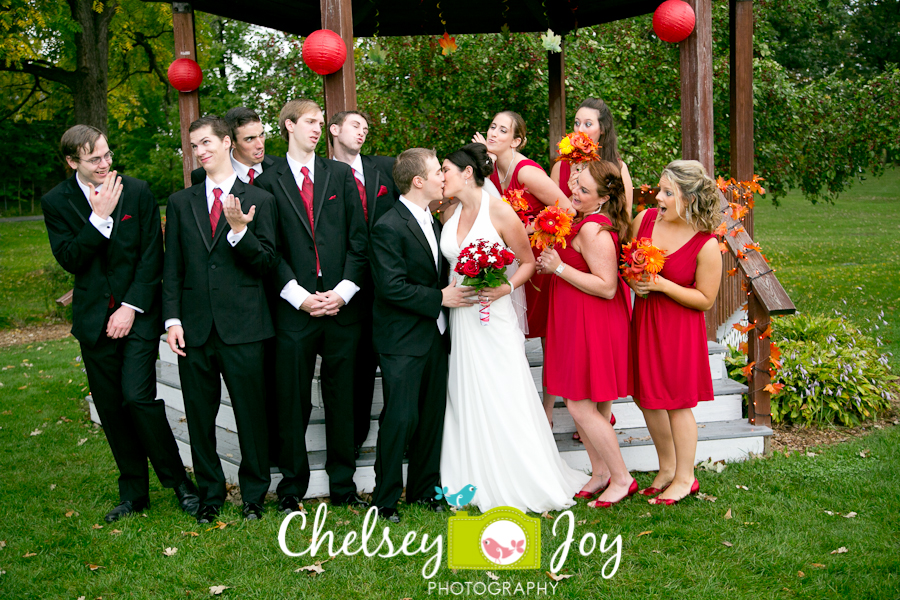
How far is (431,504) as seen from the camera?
4410 mm

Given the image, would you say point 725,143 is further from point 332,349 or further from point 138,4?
point 138,4

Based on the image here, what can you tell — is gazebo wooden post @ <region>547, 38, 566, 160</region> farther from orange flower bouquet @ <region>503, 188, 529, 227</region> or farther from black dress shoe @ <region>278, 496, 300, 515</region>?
black dress shoe @ <region>278, 496, 300, 515</region>

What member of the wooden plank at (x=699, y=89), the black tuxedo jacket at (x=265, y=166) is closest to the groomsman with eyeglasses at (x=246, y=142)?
the black tuxedo jacket at (x=265, y=166)

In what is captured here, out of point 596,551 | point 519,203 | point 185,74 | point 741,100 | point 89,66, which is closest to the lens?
point 596,551

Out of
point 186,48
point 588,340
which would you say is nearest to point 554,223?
point 588,340

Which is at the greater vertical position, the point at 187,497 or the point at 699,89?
the point at 699,89

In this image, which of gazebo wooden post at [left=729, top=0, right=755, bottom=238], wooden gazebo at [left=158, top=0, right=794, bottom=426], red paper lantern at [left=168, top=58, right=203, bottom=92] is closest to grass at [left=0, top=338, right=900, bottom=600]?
wooden gazebo at [left=158, top=0, right=794, bottom=426]

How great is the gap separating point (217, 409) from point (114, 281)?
97cm

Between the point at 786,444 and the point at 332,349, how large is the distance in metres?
3.49

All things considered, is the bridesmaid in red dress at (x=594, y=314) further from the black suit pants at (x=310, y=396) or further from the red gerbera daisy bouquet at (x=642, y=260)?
the black suit pants at (x=310, y=396)

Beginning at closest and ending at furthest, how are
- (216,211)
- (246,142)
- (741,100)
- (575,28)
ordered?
(216,211) < (246,142) < (741,100) < (575,28)

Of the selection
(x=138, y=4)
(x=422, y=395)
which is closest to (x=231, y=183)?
(x=422, y=395)

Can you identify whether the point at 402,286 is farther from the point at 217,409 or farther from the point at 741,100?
the point at 741,100

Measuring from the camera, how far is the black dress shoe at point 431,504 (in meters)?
4.38
